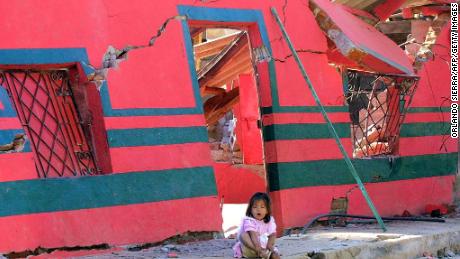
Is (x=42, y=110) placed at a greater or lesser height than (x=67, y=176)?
greater

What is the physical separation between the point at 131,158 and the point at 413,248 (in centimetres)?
284

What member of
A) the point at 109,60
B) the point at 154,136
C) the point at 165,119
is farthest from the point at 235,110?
the point at 109,60

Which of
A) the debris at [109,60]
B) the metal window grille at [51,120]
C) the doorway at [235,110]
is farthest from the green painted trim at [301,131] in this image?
the metal window grille at [51,120]

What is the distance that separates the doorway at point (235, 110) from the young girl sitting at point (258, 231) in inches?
166

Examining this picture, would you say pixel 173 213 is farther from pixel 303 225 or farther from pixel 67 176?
pixel 303 225

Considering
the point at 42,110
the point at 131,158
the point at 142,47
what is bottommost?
the point at 131,158

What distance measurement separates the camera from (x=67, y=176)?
7.28 meters

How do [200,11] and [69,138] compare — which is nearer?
[69,138]

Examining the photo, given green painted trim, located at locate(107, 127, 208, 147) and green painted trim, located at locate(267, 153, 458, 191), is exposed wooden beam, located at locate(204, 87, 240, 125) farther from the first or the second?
green painted trim, located at locate(107, 127, 208, 147)

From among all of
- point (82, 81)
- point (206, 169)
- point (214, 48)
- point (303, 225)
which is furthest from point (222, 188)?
point (82, 81)

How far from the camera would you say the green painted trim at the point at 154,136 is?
296 inches

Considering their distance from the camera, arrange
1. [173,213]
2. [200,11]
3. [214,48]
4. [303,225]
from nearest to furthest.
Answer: [173,213] → [200,11] → [303,225] → [214,48]

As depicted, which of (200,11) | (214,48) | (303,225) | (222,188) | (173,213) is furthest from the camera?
(222,188)

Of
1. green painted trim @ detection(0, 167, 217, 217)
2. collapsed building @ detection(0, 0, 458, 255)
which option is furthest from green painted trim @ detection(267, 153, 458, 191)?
green painted trim @ detection(0, 167, 217, 217)
